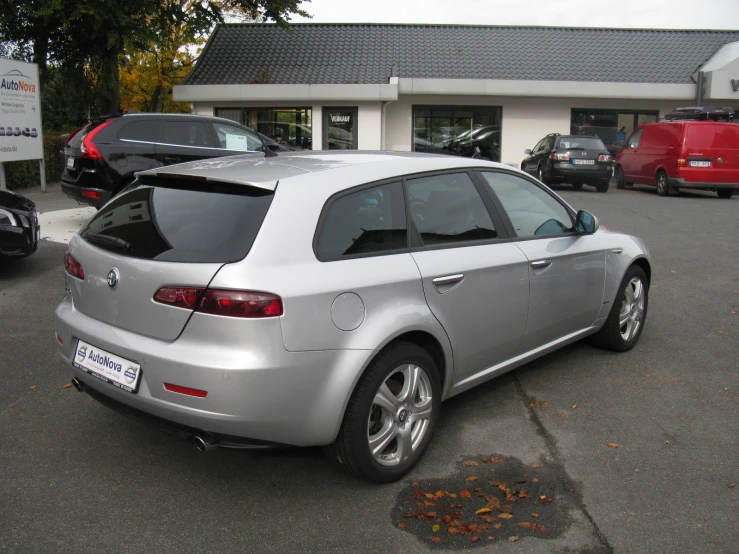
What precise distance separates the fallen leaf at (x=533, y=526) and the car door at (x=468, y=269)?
0.99 metres

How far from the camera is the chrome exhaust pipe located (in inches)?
124

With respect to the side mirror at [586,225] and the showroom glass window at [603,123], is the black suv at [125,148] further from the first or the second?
the showroom glass window at [603,123]

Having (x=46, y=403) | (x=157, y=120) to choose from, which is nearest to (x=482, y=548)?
(x=46, y=403)

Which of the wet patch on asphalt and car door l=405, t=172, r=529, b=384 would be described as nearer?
the wet patch on asphalt

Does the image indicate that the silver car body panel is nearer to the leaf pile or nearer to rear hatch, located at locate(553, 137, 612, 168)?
the leaf pile

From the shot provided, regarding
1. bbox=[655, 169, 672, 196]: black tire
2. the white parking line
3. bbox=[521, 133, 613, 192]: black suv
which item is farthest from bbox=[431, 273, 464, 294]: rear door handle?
bbox=[521, 133, 613, 192]: black suv

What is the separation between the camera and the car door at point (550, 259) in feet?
14.8

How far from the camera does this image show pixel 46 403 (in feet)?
14.9

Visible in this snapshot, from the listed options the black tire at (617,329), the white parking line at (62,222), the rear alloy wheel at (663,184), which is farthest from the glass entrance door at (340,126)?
the black tire at (617,329)

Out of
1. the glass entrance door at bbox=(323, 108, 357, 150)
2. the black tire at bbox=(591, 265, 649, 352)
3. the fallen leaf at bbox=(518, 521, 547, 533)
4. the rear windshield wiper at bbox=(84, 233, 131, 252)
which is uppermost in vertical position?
the glass entrance door at bbox=(323, 108, 357, 150)

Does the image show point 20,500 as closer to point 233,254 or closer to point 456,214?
point 233,254

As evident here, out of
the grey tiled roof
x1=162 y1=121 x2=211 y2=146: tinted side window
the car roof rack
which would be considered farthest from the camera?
the grey tiled roof

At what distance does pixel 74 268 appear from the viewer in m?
3.76

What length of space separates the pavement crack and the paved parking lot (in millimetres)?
11
